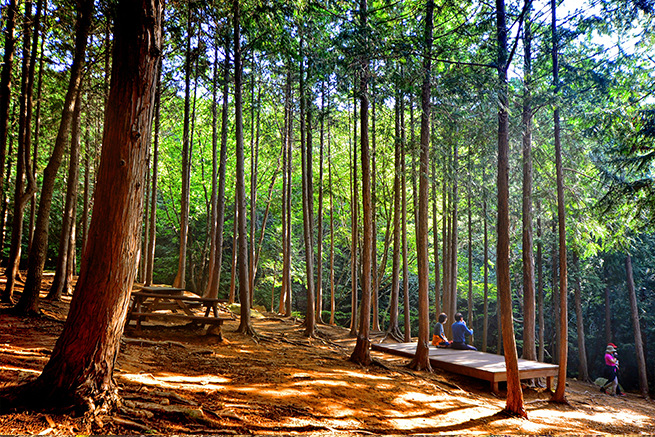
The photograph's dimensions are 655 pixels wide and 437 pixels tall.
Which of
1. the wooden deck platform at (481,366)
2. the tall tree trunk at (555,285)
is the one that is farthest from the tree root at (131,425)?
the tall tree trunk at (555,285)

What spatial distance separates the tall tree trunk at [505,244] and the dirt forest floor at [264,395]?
49cm

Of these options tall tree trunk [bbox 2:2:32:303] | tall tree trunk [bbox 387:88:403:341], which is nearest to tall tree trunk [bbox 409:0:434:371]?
tall tree trunk [bbox 387:88:403:341]

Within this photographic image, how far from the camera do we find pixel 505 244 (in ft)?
22.6

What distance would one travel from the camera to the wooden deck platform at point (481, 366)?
8.51 metres

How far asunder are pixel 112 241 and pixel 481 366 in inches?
327

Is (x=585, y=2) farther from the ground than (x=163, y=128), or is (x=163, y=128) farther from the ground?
(x=163, y=128)

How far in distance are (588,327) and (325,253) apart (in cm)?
1771

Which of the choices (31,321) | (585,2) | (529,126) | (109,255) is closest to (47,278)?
(31,321)

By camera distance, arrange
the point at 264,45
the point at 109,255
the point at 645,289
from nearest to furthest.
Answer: the point at 109,255
the point at 264,45
the point at 645,289

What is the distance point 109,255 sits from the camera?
352 cm

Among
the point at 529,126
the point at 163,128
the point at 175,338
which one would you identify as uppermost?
the point at 163,128

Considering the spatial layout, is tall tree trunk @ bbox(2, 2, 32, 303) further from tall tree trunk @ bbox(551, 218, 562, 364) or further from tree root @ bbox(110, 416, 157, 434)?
tall tree trunk @ bbox(551, 218, 562, 364)

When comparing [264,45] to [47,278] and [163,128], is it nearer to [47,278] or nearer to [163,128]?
[47,278]

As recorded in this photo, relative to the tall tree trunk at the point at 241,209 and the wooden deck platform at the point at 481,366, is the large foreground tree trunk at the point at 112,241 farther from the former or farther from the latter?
the wooden deck platform at the point at 481,366
